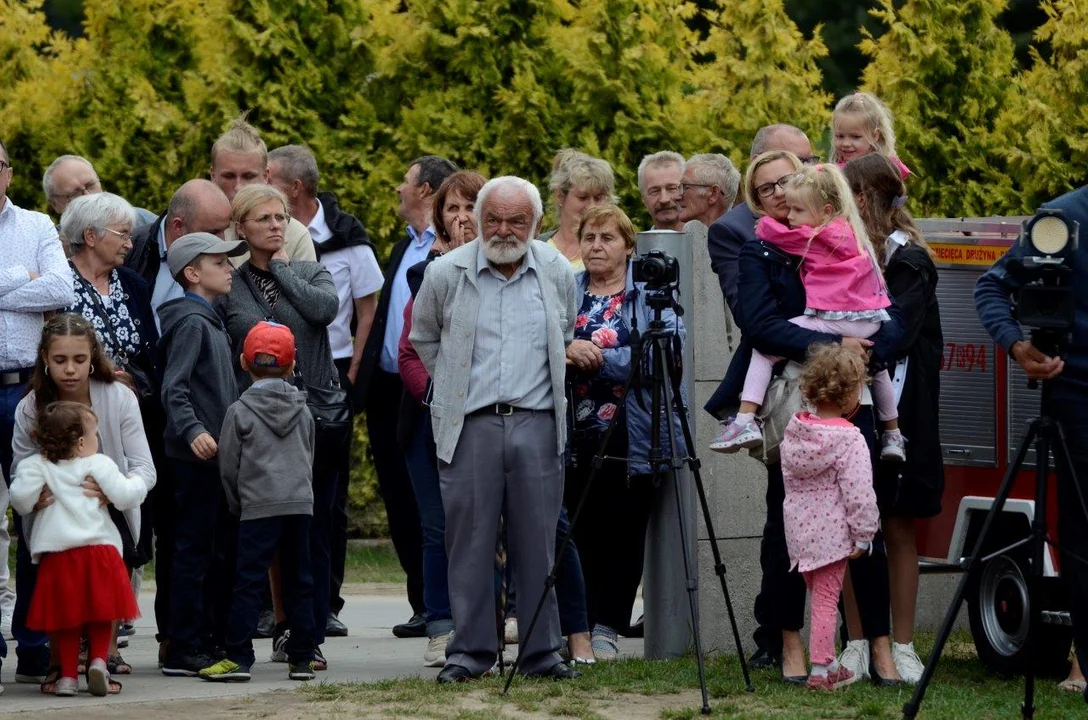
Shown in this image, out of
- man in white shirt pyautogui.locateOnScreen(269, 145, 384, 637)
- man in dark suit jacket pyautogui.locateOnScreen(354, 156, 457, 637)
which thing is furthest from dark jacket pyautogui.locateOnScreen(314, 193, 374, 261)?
man in dark suit jacket pyautogui.locateOnScreen(354, 156, 457, 637)

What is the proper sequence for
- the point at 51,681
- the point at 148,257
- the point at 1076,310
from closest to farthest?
1. the point at 1076,310
2. the point at 51,681
3. the point at 148,257

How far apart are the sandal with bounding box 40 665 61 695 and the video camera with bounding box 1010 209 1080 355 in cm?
392

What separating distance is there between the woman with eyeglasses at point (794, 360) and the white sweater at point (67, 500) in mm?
2395

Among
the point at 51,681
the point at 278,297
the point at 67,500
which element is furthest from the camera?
the point at 278,297

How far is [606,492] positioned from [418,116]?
15.8ft

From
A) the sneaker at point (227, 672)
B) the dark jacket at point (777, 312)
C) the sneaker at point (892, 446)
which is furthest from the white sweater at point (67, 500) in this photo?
the sneaker at point (892, 446)

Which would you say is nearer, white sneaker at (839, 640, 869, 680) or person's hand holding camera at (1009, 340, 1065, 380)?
person's hand holding camera at (1009, 340, 1065, 380)

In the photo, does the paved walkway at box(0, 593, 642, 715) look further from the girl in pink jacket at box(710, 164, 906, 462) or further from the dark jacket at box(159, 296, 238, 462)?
the girl in pink jacket at box(710, 164, 906, 462)

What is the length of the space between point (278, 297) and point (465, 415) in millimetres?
1206

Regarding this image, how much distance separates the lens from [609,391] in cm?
857

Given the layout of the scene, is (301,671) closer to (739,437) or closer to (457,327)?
(457,327)

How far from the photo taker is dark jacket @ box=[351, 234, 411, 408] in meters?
9.66

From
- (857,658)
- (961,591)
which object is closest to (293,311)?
(857,658)

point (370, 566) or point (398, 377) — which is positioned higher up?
point (398, 377)
